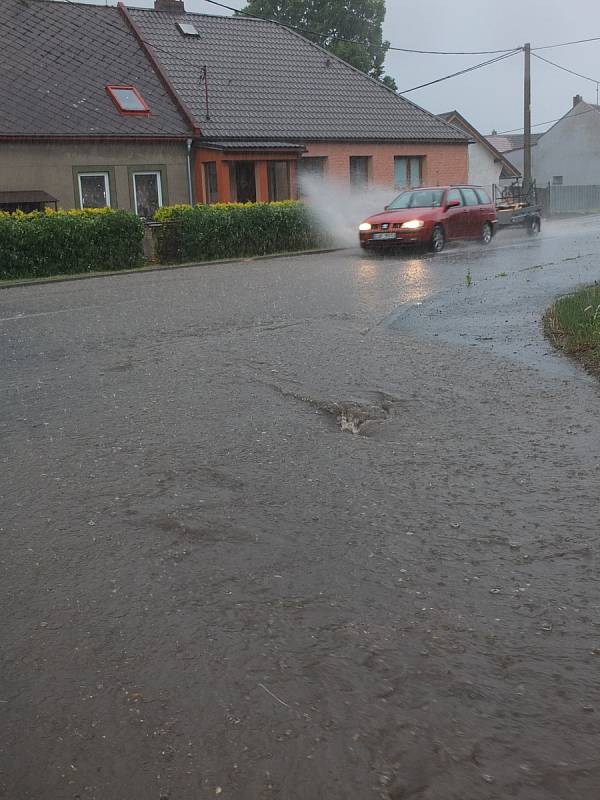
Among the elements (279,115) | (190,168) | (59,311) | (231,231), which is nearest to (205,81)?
(279,115)

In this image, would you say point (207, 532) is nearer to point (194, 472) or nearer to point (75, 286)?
point (194, 472)

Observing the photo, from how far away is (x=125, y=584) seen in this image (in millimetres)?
3781

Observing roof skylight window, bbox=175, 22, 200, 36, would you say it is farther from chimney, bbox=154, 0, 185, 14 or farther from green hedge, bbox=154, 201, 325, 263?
green hedge, bbox=154, 201, 325, 263

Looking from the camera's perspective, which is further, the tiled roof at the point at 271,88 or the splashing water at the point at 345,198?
the tiled roof at the point at 271,88

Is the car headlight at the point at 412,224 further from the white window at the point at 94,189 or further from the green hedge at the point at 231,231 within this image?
the white window at the point at 94,189

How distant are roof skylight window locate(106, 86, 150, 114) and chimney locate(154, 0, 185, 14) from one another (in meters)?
7.25

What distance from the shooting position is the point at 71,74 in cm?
2780

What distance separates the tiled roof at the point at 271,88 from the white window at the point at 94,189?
12.3 feet

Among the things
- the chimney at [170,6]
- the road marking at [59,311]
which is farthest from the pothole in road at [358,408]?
the chimney at [170,6]

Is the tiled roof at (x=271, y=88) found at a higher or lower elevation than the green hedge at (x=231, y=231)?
higher

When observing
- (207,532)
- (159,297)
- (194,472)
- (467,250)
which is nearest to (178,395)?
(194,472)

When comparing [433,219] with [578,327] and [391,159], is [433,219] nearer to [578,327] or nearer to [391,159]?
[578,327]

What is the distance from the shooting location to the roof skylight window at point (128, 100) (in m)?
27.8

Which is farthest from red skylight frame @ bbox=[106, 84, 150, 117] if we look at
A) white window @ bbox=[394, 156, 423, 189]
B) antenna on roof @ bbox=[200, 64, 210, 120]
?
white window @ bbox=[394, 156, 423, 189]
